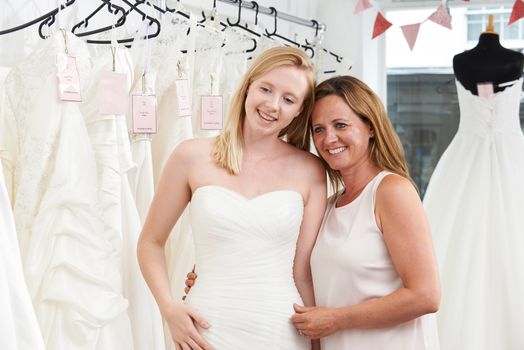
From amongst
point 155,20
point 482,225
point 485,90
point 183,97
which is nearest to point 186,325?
point 183,97

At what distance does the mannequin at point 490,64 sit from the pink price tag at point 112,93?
159 centimetres

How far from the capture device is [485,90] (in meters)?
2.81

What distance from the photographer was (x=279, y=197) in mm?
1765

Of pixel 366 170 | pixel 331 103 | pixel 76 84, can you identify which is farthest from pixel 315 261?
pixel 76 84

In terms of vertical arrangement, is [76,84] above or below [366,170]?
above

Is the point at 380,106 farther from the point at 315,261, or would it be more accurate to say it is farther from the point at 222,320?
the point at 222,320

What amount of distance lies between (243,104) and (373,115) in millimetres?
339

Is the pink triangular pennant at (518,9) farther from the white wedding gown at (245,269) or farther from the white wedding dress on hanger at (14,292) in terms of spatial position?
the white wedding dress on hanger at (14,292)

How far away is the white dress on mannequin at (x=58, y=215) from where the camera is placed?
1629 millimetres

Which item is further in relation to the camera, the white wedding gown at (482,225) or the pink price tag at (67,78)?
the white wedding gown at (482,225)

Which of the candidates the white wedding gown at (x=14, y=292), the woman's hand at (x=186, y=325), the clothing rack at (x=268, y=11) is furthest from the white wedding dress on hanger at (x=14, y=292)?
the clothing rack at (x=268, y=11)

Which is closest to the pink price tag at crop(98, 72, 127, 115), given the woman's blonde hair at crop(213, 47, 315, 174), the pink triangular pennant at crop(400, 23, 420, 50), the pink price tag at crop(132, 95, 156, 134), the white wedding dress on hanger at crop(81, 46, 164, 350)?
the white wedding dress on hanger at crop(81, 46, 164, 350)

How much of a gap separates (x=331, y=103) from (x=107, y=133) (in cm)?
57

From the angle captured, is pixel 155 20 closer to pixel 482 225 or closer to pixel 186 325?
pixel 186 325
